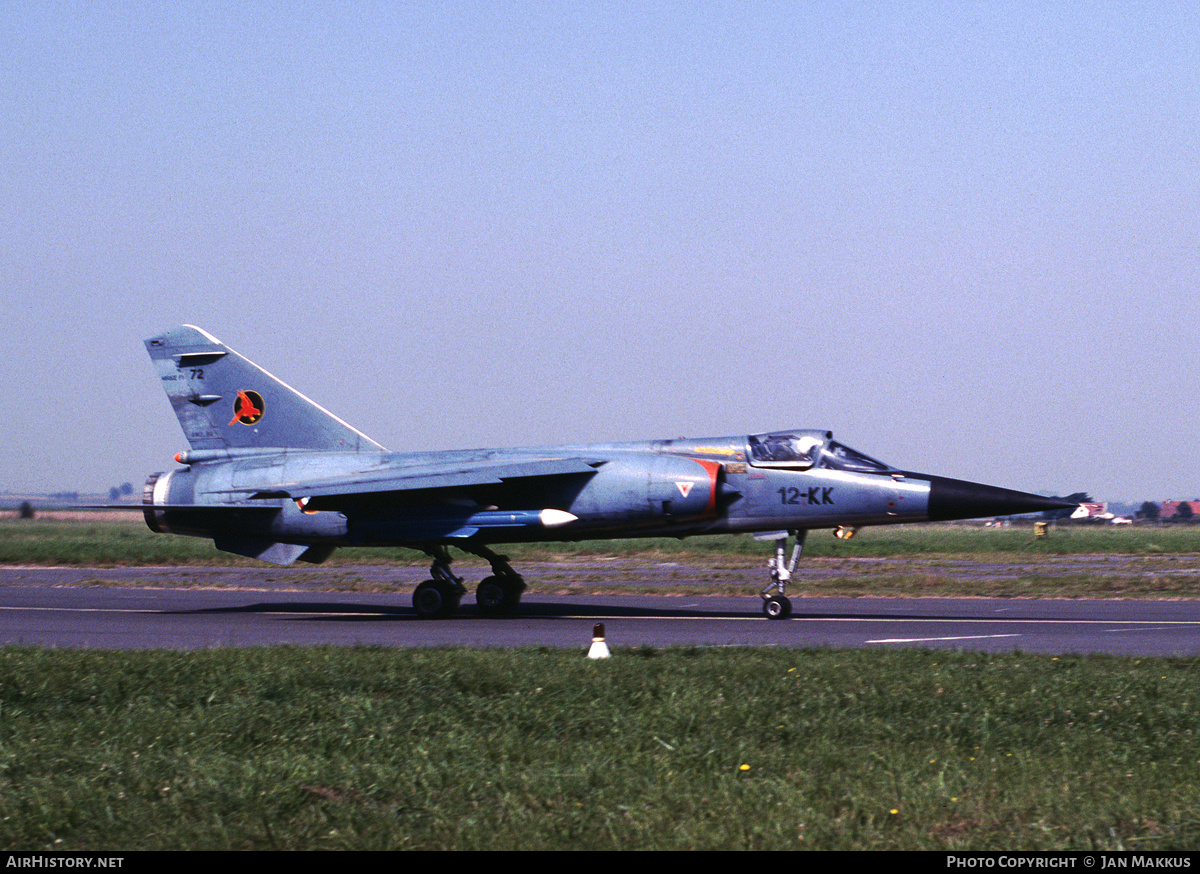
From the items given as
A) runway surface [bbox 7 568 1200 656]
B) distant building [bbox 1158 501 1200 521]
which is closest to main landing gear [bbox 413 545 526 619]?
runway surface [bbox 7 568 1200 656]

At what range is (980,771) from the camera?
21.1 ft

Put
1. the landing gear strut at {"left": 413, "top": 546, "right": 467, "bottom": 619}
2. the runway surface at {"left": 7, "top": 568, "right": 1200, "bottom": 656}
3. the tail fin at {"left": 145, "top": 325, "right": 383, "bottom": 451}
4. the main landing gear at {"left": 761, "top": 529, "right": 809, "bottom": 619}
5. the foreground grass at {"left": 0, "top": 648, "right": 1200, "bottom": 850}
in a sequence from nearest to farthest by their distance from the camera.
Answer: the foreground grass at {"left": 0, "top": 648, "right": 1200, "bottom": 850}, the runway surface at {"left": 7, "top": 568, "right": 1200, "bottom": 656}, the main landing gear at {"left": 761, "top": 529, "right": 809, "bottom": 619}, the landing gear strut at {"left": 413, "top": 546, "right": 467, "bottom": 619}, the tail fin at {"left": 145, "top": 325, "right": 383, "bottom": 451}

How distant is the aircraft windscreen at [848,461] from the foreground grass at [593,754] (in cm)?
717

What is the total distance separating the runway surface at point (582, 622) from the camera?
45.4 ft

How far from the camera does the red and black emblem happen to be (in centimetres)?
2092

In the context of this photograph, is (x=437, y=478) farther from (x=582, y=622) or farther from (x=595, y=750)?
(x=595, y=750)

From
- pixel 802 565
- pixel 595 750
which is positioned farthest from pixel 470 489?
pixel 802 565

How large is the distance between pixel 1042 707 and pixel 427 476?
40.1 ft

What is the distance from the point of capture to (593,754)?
6.89 m

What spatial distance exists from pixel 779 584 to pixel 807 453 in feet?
7.04

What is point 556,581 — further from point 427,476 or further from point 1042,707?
point 1042,707

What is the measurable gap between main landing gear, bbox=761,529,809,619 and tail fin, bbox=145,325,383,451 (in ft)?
26.0

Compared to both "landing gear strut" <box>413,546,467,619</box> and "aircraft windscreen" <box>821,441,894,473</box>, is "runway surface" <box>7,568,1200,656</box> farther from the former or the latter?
"aircraft windscreen" <box>821,441,894,473</box>
